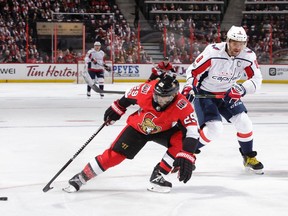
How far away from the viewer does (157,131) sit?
4477 mm

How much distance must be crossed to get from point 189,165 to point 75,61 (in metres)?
16.3

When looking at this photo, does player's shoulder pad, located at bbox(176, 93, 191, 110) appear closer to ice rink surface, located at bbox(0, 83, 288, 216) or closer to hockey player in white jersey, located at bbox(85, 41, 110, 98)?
ice rink surface, located at bbox(0, 83, 288, 216)

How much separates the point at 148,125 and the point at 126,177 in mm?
822

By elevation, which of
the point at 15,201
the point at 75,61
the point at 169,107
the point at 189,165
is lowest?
the point at 75,61

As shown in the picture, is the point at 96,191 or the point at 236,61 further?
the point at 236,61

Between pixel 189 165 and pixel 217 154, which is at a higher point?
pixel 189 165

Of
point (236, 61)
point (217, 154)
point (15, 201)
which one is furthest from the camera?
point (217, 154)

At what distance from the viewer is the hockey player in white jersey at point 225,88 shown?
215 inches

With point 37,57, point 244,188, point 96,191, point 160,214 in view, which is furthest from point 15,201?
point 37,57

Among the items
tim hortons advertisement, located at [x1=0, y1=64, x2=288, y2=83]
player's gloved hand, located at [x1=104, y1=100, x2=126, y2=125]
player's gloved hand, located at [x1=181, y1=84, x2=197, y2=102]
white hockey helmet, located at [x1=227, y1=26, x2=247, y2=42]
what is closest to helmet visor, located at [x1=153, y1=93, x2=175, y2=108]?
player's gloved hand, located at [x1=104, y1=100, x2=126, y2=125]

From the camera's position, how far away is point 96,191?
4520 mm

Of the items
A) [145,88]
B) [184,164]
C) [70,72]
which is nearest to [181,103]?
[145,88]

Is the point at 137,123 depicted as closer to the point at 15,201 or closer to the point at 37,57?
the point at 15,201

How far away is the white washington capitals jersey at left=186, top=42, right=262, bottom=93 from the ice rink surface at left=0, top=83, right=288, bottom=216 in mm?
744
